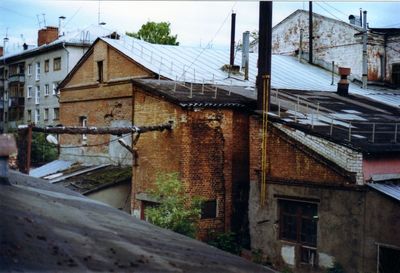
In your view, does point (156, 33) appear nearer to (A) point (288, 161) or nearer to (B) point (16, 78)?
(A) point (288, 161)

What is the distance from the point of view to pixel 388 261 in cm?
1107

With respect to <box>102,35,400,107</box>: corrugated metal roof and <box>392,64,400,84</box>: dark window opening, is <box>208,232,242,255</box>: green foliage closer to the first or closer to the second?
<box>102,35,400,107</box>: corrugated metal roof

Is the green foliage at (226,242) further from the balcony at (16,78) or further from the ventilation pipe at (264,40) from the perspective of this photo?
the balcony at (16,78)

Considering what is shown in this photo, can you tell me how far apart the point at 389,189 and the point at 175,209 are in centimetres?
537

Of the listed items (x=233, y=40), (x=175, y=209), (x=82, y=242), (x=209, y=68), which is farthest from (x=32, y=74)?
(x=233, y=40)

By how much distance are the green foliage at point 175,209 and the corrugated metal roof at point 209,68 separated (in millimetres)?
5299

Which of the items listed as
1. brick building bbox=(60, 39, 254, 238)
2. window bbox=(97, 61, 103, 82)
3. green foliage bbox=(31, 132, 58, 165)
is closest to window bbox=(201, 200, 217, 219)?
brick building bbox=(60, 39, 254, 238)

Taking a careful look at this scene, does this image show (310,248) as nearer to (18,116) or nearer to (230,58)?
(18,116)

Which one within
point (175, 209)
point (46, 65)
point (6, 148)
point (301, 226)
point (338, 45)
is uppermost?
point (338, 45)

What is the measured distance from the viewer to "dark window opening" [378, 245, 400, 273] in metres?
11.0

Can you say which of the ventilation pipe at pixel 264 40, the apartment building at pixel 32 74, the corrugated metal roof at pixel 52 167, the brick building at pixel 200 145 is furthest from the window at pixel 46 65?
the corrugated metal roof at pixel 52 167

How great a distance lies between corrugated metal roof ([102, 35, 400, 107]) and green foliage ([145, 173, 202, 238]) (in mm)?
5299

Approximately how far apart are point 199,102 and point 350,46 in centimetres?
1634

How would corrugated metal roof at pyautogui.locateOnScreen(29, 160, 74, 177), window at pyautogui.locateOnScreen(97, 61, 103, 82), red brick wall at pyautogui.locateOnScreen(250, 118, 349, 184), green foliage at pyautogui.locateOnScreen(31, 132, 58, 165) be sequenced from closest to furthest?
red brick wall at pyautogui.locateOnScreen(250, 118, 349, 184) → green foliage at pyautogui.locateOnScreen(31, 132, 58, 165) → corrugated metal roof at pyautogui.locateOnScreen(29, 160, 74, 177) → window at pyautogui.locateOnScreen(97, 61, 103, 82)
